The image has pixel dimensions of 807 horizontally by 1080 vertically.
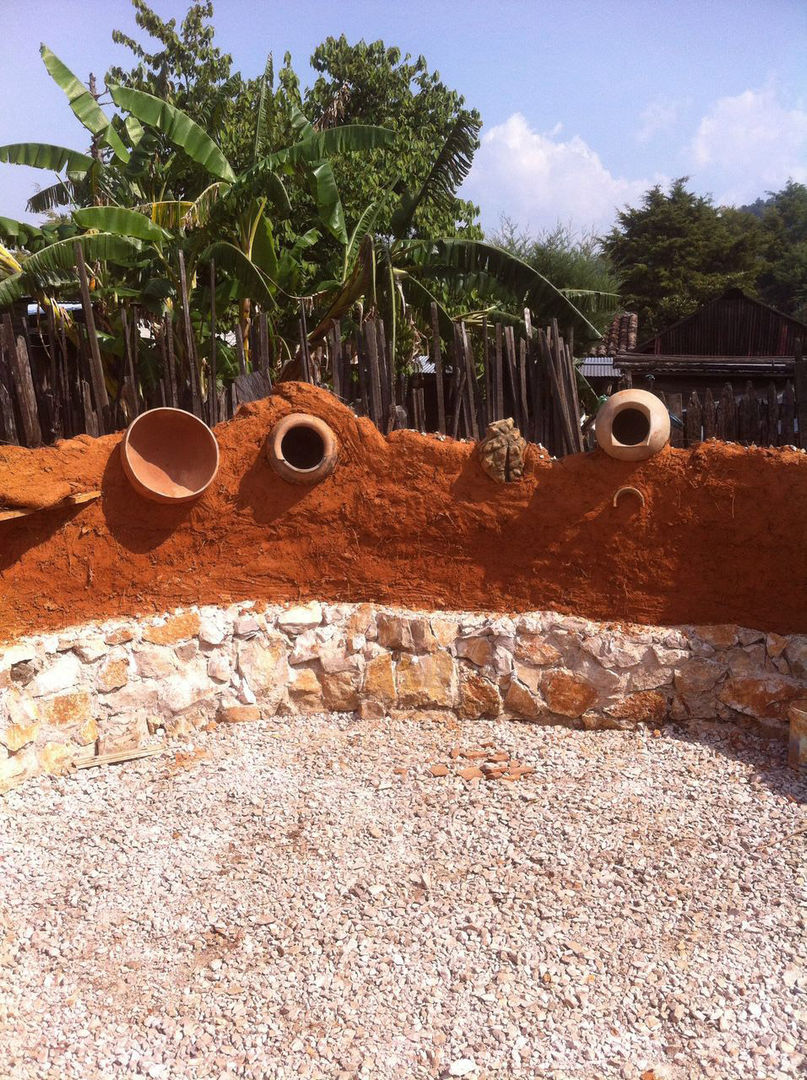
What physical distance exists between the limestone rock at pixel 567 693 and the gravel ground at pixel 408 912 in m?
0.21

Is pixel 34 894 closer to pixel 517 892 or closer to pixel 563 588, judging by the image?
pixel 517 892

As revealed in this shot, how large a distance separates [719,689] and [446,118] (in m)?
15.5

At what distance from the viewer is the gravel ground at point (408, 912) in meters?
2.67

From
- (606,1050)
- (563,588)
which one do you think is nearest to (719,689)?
(563,588)

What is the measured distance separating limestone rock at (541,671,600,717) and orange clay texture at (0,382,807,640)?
42 centimetres

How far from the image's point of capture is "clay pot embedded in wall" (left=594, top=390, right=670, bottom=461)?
4.76 meters

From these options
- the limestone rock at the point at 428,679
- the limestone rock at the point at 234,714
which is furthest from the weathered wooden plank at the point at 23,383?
the limestone rock at the point at 428,679

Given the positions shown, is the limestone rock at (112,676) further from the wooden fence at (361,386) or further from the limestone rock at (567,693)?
the limestone rock at (567,693)

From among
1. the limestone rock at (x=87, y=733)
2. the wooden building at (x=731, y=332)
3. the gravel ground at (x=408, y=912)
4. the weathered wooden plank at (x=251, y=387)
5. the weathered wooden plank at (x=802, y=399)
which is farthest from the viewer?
the wooden building at (x=731, y=332)

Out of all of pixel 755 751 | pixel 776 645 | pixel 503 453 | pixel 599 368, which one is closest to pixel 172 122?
pixel 503 453

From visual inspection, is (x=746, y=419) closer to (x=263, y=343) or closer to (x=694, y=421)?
(x=694, y=421)

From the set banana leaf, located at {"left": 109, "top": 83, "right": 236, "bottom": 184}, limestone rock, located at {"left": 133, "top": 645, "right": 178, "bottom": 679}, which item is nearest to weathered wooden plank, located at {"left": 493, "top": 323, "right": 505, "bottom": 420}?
limestone rock, located at {"left": 133, "top": 645, "right": 178, "bottom": 679}

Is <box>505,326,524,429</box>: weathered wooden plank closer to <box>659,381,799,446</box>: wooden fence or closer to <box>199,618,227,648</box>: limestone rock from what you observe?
<box>659,381,799,446</box>: wooden fence

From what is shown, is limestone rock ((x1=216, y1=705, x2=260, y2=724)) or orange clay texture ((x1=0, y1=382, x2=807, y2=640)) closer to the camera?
orange clay texture ((x1=0, y1=382, x2=807, y2=640))
